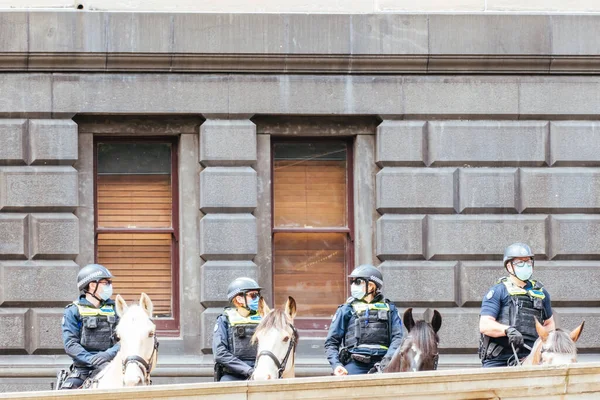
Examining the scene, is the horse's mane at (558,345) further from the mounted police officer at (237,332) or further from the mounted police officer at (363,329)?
the mounted police officer at (237,332)

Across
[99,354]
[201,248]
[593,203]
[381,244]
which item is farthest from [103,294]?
[593,203]

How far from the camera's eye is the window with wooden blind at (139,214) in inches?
617

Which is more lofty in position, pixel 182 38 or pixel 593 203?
pixel 182 38

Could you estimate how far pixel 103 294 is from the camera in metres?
12.4

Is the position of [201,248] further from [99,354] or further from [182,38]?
[99,354]

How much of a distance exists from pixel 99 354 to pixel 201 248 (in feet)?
11.2

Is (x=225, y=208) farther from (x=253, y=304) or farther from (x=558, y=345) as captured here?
(x=558, y=345)

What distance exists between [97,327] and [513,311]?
12.1 feet

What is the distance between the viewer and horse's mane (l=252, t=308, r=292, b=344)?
1127cm

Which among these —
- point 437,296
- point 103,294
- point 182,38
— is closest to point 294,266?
point 437,296

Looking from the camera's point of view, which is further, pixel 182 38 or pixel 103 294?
pixel 182 38

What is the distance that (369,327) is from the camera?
12680 mm

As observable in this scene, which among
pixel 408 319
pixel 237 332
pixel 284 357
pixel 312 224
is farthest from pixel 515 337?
pixel 312 224

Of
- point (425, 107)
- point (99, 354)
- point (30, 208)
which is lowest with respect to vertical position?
point (99, 354)
